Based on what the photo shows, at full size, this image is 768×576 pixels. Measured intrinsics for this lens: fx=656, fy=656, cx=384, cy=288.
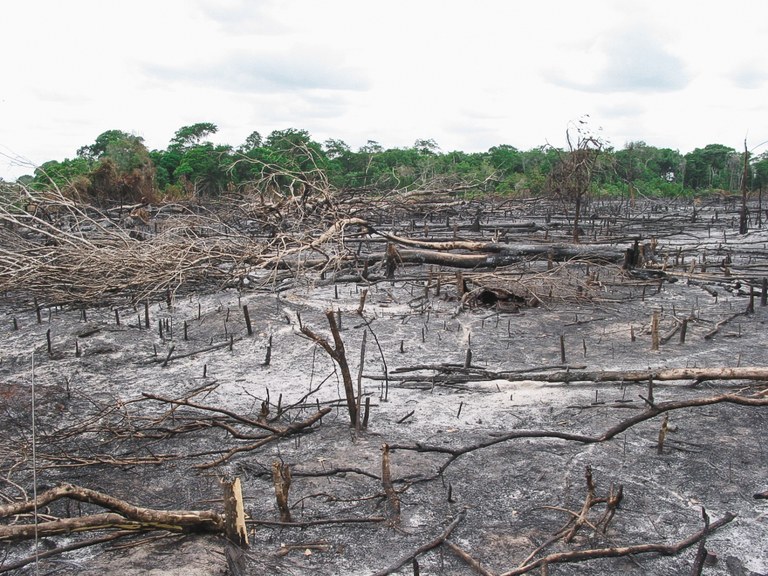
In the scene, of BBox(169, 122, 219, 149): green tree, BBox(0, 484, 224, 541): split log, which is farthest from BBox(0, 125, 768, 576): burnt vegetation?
BBox(169, 122, 219, 149): green tree

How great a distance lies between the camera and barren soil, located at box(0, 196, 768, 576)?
135 inches

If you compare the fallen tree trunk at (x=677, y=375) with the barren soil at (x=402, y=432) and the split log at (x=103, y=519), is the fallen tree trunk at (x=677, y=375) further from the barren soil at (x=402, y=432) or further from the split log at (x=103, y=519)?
the split log at (x=103, y=519)

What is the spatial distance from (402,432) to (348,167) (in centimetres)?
3215

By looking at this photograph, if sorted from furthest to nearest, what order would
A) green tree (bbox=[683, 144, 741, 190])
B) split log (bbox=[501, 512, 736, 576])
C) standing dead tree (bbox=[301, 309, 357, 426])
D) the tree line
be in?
green tree (bbox=[683, 144, 741, 190])
the tree line
standing dead tree (bbox=[301, 309, 357, 426])
split log (bbox=[501, 512, 736, 576])

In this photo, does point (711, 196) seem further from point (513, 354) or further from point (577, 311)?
point (513, 354)

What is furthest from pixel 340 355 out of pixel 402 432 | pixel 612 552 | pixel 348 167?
pixel 348 167

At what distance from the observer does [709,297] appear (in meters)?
9.59

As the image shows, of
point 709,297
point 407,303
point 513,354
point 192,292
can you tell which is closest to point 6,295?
point 192,292

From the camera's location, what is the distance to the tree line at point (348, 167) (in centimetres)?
2173

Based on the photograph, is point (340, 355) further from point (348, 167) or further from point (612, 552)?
point (348, 167)

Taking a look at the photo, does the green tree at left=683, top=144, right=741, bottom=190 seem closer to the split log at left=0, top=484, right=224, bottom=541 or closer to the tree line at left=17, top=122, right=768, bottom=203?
the tree line at left=17, top=122, right=768, bottom=203


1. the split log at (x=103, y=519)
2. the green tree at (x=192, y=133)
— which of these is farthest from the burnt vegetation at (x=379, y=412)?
the green tree at (x=192, y=133)

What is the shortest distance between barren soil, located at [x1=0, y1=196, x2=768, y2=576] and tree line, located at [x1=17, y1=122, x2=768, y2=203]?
580cm

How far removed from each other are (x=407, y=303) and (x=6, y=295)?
243 inches
